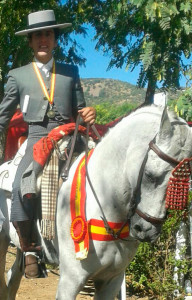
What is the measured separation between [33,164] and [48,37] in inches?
45.1

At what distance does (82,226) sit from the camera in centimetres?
418

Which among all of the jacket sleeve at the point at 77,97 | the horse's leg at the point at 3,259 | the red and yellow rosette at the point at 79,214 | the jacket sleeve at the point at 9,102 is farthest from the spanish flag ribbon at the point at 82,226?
the horse's leg at the point at 3,259

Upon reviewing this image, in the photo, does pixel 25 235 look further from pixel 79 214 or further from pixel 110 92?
pixel 110 92

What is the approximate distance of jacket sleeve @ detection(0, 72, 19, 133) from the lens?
4.91 metres

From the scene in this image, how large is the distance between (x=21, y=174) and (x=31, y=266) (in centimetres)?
78

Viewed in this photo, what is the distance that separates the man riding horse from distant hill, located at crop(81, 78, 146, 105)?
95.7m

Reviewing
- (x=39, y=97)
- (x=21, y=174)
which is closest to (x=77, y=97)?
A: (x=39, y=97)

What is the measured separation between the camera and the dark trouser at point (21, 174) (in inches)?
183

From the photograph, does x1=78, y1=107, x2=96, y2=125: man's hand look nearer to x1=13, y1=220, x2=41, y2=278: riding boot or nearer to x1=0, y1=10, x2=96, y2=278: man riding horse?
x1=0, y1=10, x2=96, y2=278: man riding horse

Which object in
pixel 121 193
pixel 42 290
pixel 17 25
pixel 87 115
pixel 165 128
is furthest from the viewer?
pixel 17 25

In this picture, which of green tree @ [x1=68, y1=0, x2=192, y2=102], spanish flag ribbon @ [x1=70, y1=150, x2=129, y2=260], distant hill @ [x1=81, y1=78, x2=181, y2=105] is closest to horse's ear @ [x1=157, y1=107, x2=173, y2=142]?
spanish flag ribbon @ [x1=70, y1=150, x2=129, y2=260]

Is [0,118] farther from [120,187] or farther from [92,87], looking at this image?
[92,87]

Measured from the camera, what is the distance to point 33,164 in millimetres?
4609

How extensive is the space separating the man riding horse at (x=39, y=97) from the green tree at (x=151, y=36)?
226 cm
